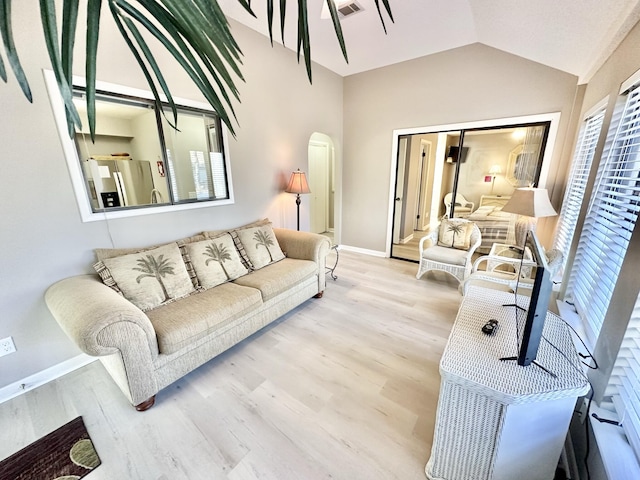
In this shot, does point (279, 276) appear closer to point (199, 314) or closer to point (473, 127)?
point (199, 314)

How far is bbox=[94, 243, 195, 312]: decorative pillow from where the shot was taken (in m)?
1.90

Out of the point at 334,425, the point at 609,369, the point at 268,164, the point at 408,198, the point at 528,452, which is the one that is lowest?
the point at 334,425

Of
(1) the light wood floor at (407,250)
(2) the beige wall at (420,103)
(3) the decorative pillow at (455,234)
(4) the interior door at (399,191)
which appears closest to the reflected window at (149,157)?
(2) the beige wall at (420,103)

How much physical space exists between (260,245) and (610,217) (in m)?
2.63

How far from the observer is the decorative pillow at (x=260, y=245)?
8.93 feet

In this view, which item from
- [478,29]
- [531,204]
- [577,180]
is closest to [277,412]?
[531,204]

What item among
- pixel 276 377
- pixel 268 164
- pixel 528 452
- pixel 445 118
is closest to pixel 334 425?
pixel 276 377

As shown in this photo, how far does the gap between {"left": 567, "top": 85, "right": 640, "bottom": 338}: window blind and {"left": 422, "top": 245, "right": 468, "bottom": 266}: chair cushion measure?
1191mm

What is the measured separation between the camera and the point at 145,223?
2299 mm

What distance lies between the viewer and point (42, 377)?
1867 millimetres

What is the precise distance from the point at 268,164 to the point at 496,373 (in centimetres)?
299

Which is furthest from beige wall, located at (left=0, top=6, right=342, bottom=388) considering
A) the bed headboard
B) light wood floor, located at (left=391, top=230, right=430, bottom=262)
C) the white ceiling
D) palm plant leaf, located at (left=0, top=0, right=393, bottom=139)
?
the bed headboard

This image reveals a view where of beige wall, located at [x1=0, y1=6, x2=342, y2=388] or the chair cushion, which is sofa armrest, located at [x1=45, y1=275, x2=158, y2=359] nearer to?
beige wall, located at [x1=0, y1=6, x2=342, y2=388]

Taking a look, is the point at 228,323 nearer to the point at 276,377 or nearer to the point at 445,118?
the point at 276,377
